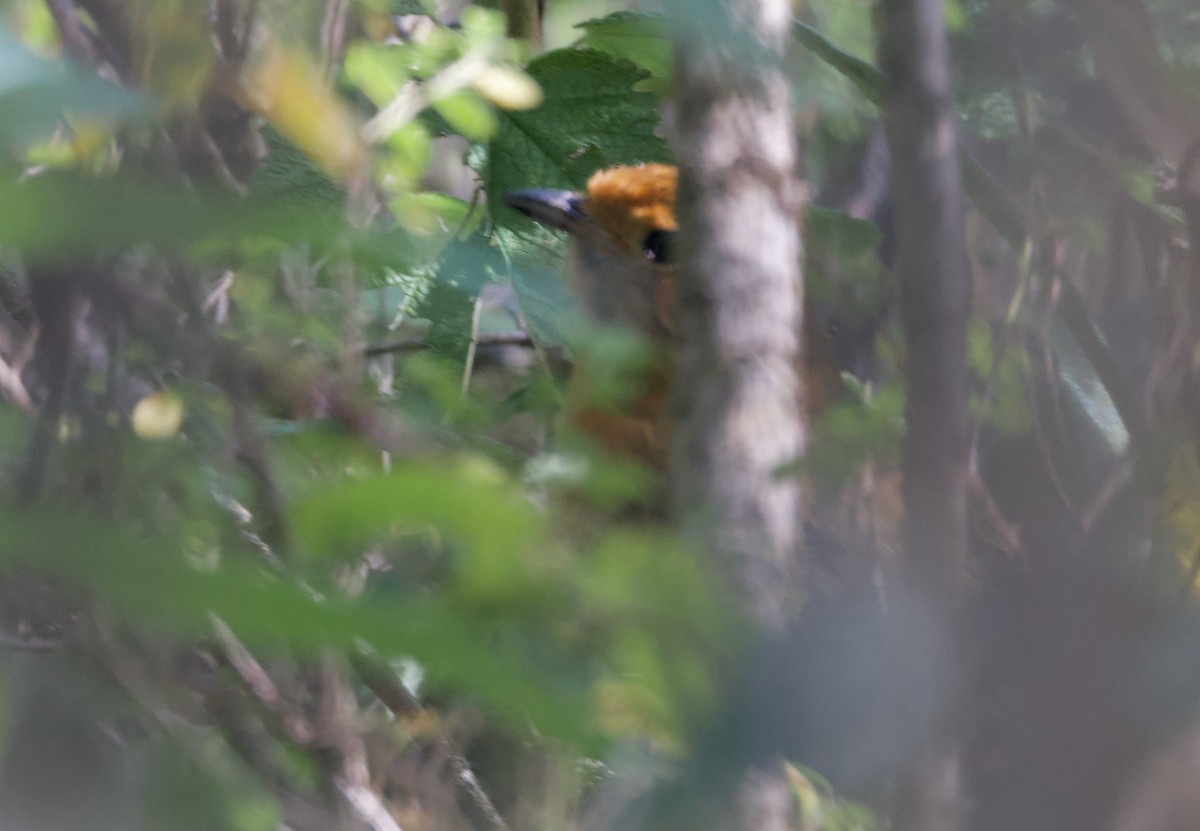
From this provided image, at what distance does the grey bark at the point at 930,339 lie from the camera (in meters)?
0.54

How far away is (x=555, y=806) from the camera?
0.89 metres

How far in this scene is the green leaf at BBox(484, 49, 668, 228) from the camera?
4.13 ft

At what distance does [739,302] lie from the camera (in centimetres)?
95

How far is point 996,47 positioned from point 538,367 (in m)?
0.71

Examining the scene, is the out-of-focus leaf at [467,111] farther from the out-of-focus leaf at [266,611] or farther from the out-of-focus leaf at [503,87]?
the out-of-focus leaf at [266,611]

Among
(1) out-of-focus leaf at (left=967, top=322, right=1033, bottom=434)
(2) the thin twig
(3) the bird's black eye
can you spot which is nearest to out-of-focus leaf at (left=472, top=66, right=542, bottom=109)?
(2) the thin twig

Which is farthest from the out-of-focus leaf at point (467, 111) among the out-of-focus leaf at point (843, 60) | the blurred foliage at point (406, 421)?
the out-of-focus leaf at point (843, 60)

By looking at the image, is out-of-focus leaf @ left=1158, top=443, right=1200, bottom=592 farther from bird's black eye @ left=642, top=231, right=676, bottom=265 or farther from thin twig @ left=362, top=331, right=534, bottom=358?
bird's black eye @ left=642, top=231, right=676, bottom=265

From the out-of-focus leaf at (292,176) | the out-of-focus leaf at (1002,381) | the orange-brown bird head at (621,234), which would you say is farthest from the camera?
the orange-brown bird head at (621,234)

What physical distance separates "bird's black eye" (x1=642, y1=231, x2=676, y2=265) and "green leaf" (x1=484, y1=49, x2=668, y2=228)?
43 centimetres

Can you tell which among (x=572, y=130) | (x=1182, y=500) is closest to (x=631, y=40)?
(x=572, y=130)

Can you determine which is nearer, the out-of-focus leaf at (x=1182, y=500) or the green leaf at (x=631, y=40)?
the out-of-focus leaf at (x=1182, y=500)

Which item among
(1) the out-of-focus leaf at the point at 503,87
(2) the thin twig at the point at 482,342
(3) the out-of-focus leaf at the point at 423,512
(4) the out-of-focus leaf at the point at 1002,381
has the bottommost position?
(2) the thin twig at the point at 482,342

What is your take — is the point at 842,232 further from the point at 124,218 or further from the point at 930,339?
the point at 124,218
